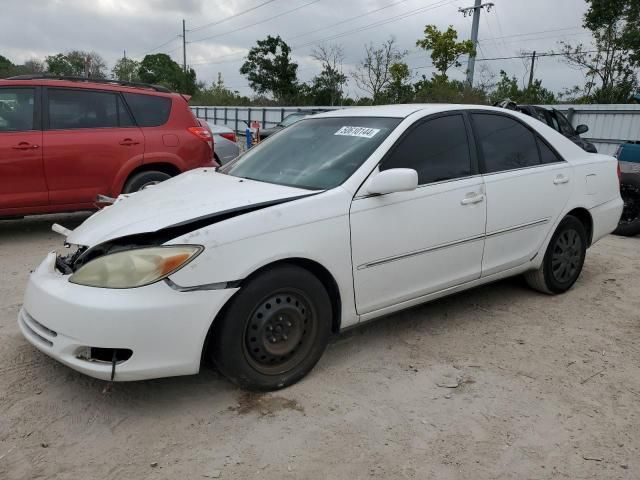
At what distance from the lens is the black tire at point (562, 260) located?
14.8 feet

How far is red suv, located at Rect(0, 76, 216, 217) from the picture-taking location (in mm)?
5867

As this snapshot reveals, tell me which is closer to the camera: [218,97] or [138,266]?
[138,266]

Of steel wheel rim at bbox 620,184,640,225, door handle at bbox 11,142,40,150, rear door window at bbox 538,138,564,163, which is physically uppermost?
rear door window at bbox 538,138,564,163

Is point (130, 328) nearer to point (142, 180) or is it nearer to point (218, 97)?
point (142, 180)

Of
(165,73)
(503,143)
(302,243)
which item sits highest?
(165,73)

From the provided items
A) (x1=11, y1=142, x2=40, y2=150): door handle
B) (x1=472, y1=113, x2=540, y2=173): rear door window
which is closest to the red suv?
(x1=11, y1=142, x2=40, y2=150): door handle

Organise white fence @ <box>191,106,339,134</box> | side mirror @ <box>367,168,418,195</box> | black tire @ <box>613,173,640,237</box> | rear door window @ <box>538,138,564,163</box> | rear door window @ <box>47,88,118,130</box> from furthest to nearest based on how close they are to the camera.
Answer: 1. white fence @ <box>191,106,339,134</box>
2. black tire @ <box>613,173,640,237</box>
3. rear door window @ <box>47,88,118,130</box>
4. rear door window @ <box>538,138,564,163</box>
5. side mirror @ <box>367,168,418,195</box>

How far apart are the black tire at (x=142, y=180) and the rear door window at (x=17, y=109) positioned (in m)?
1.13

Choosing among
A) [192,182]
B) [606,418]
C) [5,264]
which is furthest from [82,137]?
[606,418]

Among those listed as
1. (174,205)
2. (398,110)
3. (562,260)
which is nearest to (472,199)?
(398,110)

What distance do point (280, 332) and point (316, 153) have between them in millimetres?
1266

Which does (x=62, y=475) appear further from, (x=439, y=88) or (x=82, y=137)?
(x=439, y=88)

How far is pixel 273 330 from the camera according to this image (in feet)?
9.70

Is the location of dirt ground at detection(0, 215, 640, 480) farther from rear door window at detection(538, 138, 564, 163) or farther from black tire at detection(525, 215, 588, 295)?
rear door window at detection(538, 138, 564, 163)
